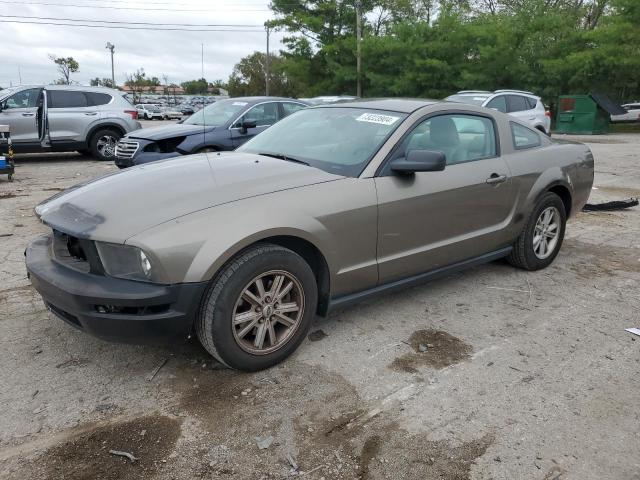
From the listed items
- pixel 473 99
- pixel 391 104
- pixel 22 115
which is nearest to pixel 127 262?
pixel 391 104

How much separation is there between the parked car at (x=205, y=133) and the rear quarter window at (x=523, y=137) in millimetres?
4755

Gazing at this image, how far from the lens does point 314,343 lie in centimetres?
348

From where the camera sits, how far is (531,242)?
15.5 feet

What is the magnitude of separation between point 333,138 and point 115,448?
2392 mm

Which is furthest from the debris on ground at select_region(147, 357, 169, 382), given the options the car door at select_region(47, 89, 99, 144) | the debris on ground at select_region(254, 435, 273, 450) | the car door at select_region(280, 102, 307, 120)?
the car door at select_region(47, 89, 99, 144)

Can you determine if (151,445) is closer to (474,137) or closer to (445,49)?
(474,137)

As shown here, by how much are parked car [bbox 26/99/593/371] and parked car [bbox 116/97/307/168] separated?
14.3ft

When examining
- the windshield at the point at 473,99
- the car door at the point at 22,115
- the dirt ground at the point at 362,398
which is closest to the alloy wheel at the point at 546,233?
the dirt ground at the point at 362,398

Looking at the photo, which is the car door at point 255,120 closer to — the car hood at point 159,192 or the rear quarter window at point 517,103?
the car hood at point 159,192

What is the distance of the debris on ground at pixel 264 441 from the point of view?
2490mm

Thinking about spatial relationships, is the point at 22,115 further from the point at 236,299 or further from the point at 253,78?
the point at 253,78

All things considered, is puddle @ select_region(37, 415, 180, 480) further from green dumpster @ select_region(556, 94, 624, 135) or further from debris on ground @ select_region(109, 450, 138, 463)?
green dumpster @ select_region(556, 94, 624, 135)

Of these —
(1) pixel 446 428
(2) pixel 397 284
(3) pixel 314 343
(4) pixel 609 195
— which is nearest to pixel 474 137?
(2) pixel 397 284

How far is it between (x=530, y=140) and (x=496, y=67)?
26873 mm
